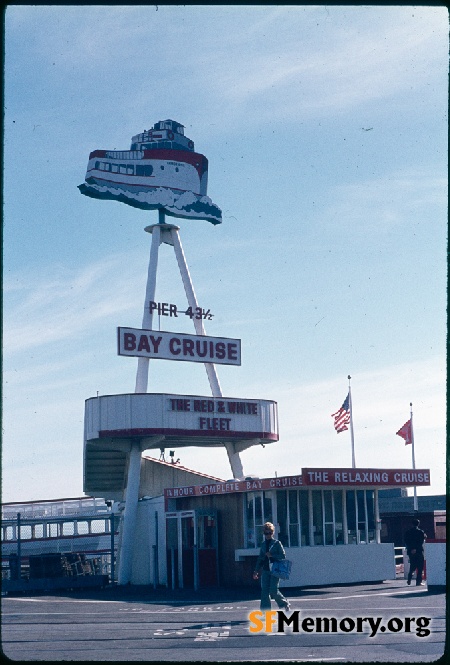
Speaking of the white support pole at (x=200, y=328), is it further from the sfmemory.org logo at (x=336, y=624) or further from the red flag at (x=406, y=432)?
the sfmemory.org logo at (x=336, y=624)

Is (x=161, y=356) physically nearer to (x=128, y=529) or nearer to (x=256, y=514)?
(x=128, y=529)

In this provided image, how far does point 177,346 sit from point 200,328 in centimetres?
194

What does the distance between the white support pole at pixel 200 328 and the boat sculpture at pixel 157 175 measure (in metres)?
1.53

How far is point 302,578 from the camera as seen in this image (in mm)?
28906

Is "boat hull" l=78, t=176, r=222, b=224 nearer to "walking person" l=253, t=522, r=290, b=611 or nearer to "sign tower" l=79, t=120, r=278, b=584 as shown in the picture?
"sign tower" l=79, t=120, r=278, b=584

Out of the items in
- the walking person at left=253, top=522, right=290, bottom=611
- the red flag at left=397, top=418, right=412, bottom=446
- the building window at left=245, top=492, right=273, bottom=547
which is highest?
the red flag at left=397, top=418, right=412, bottom=446

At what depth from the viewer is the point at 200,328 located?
4234 cm

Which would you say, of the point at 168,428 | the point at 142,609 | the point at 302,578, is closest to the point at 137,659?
the point at 142,609

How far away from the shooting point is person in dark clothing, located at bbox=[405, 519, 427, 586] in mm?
26844

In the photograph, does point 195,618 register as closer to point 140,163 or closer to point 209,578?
point 209,578

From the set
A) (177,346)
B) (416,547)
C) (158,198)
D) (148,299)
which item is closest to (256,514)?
(416,547)

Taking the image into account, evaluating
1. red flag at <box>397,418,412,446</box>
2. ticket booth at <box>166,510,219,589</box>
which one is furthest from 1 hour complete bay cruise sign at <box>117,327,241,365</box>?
red flag at <box>397,418,412,446</box>

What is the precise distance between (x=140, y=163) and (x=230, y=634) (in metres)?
28.7

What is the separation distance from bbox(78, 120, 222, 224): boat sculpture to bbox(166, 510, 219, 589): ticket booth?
14.7 meters
